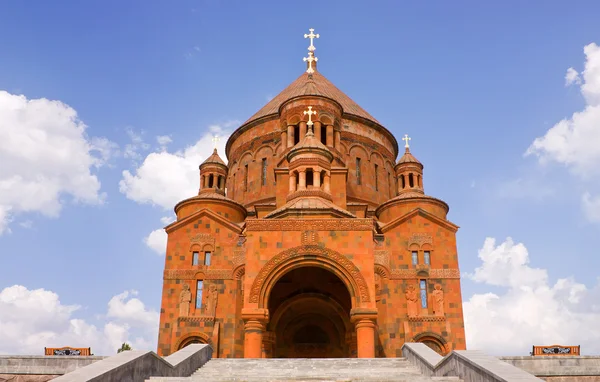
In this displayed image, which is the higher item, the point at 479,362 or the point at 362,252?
the point at 362,252

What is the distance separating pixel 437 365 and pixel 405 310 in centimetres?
1125

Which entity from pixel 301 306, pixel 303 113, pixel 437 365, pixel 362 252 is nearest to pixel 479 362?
pixel 437 365

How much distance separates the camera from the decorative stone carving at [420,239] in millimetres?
21531

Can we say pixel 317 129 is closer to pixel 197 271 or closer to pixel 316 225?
pixel 197 271

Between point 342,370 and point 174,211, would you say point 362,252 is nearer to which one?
point 342,370

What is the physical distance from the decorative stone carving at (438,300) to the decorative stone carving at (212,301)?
7947 mm

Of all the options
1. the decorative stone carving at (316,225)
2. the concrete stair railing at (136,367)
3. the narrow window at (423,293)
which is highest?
the decorative stone carving at (316,225)

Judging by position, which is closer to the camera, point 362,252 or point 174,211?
point 362,252

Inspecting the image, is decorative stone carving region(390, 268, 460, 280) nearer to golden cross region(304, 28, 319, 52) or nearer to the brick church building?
the brick church building

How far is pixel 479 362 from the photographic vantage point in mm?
7621

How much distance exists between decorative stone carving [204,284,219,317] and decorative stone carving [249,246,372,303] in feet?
19.6

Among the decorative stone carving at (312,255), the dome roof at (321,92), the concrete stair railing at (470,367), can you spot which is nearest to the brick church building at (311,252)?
the decorative stone carving at (312,255)

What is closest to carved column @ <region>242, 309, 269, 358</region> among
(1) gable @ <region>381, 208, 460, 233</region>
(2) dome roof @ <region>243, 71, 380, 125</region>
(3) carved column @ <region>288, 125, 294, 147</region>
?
(1) gable @ <region>381, 208, 460, 233</region>

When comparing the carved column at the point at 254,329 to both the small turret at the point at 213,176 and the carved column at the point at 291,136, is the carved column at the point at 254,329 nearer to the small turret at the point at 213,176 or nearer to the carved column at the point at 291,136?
the carved column at the point at 291,136
